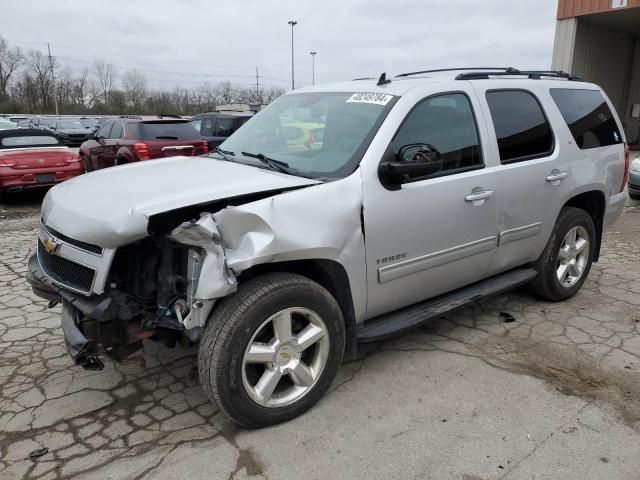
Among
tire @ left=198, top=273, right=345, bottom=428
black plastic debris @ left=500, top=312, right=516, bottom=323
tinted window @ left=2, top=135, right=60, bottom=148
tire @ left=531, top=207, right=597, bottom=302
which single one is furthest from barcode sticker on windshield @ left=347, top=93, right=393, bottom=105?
tinted window @ left=2, top=135, right=60, bottom=148

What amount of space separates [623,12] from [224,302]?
15091 mm

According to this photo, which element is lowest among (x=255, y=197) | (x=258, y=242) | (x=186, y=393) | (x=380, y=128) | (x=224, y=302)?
(x=186, y=393)

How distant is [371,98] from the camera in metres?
3.44

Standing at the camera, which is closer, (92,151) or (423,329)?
(423,329)

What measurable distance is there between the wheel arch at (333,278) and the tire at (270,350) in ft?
0.38

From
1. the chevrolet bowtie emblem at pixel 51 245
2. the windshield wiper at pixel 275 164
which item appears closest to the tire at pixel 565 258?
the windshield wiper at pixel 275 164

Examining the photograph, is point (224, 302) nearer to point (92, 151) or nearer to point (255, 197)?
point (255, 197)

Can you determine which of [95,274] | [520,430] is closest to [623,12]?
[520,430]

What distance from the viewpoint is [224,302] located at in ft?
8.68

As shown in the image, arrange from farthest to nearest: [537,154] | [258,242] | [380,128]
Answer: [537,154], [380,128], [258,242]

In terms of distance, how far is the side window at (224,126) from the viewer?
1303 centimetres

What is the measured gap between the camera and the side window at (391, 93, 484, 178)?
10.8ft

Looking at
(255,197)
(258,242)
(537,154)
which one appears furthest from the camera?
(537,154)

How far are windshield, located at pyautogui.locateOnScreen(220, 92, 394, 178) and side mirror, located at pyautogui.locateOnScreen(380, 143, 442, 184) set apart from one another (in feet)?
0.70
